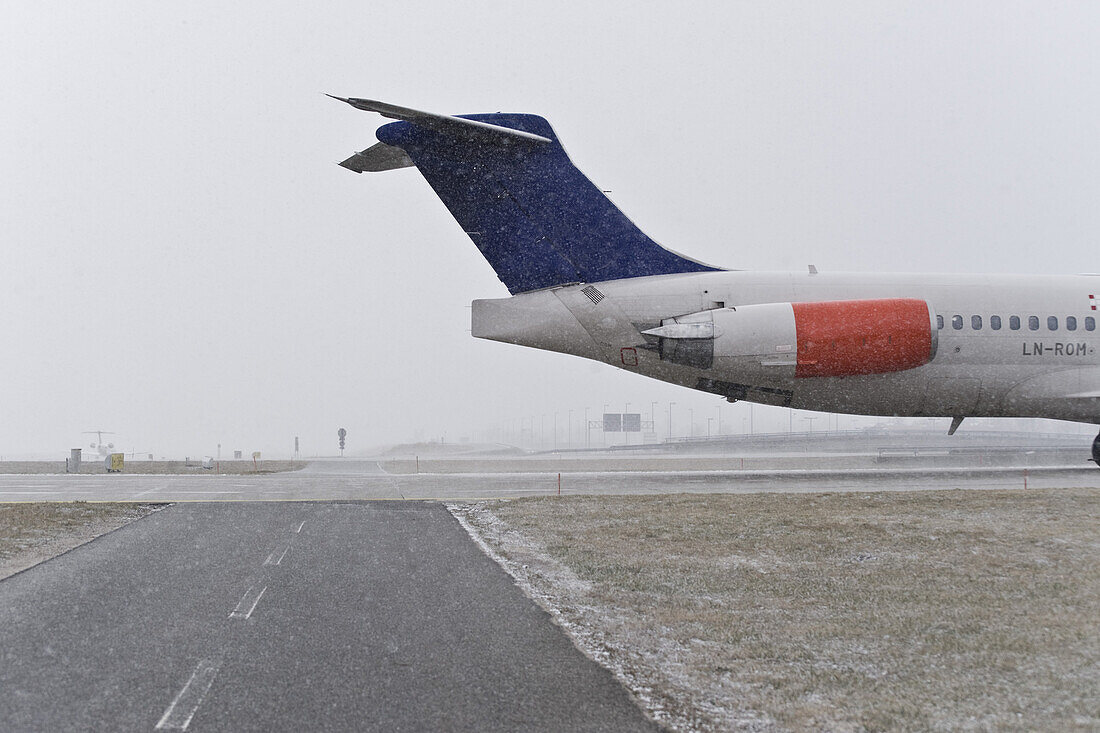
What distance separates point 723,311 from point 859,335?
353cm

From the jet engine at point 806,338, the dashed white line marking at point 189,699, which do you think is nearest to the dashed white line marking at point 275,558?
the dashed white line marking at point 189,699

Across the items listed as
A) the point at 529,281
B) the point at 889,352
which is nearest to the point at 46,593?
the point at 529,281

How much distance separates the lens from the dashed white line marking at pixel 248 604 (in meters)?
9.16

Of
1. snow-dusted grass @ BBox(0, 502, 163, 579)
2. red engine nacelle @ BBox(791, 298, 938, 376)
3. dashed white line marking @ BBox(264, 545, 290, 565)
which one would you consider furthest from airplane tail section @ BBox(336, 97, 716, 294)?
dashed white line marking @ BBox(264, 545, 290, 565)

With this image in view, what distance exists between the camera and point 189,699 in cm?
623

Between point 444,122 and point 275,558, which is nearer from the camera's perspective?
point 275,558

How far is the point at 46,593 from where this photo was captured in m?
10.3

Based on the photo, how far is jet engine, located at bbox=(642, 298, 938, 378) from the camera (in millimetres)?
22281

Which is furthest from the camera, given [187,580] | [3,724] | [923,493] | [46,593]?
[923,493]

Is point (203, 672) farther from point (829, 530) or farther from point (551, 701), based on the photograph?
point (829, 530)

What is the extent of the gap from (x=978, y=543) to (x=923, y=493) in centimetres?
798

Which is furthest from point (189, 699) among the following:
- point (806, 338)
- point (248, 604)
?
point (806, 338)

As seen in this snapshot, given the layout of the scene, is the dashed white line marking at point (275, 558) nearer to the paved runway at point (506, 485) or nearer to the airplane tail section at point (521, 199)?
the paved runway at point (506, 485)

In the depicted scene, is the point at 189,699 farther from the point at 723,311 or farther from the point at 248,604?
the point at 723,311
